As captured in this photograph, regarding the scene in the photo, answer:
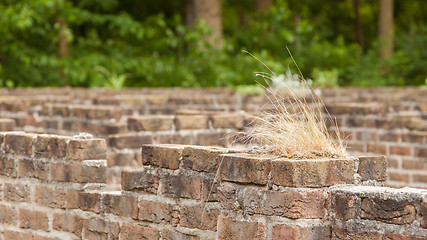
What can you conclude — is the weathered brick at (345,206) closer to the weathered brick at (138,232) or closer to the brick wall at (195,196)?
the brick wall at (195,196)

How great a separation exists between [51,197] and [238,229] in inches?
65.1

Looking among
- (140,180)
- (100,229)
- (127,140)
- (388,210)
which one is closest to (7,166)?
(100,229)

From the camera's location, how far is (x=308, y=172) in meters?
3.01

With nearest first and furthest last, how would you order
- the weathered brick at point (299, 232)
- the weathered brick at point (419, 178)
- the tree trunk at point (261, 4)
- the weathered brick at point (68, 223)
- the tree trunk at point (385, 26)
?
the weathered brick at point (299, 232) → the weathered brick at point (68, 223) → the weathered brick at point (419, 178) → the tree trunk at point (385, 26) → the tree trunk at point (261, 4)

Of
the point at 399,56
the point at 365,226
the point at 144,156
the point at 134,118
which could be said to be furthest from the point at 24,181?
the point at 399,56

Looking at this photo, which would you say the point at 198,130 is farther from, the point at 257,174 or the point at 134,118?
the point at 257,174

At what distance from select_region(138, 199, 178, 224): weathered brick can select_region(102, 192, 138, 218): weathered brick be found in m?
0.06

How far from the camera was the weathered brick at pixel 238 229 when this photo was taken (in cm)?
310

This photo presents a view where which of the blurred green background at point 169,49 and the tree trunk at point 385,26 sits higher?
the tree trunk at point 385,26

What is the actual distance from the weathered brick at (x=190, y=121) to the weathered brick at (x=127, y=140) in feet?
0.82

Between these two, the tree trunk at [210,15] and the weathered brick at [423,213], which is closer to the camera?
the weathered brick at [423,213]

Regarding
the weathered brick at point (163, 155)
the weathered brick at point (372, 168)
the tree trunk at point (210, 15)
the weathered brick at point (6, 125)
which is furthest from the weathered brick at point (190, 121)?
the tree trunk at point (210, 15)

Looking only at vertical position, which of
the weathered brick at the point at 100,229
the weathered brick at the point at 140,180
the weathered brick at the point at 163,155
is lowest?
the weathered brick at the point at 100,229

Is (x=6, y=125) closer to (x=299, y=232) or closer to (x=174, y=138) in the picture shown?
(x=174, y=138)
